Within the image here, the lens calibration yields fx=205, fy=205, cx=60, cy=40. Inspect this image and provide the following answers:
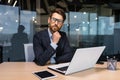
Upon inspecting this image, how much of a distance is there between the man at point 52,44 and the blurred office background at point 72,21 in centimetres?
382

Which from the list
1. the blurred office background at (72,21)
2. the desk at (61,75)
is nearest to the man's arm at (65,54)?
the desk at (61,75)

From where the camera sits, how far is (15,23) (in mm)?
6250

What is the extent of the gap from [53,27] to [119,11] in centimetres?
631

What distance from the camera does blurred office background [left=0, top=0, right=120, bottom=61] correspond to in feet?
20.1

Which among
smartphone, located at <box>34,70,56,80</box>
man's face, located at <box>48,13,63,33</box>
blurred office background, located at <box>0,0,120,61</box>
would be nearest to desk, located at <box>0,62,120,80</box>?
smartphone, located at <box>34,70,56,80</box>

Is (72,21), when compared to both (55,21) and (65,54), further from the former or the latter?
(55,21)

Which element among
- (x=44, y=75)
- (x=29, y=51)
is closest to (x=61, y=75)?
(x=44, y=75)

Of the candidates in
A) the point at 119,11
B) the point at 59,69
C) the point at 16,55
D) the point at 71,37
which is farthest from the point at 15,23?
the point at 59,69

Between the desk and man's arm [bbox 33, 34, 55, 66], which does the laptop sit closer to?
the desk

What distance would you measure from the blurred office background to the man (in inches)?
150

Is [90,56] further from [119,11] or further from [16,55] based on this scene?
[119,11]

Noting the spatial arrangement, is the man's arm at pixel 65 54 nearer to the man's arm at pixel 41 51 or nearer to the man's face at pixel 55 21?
the man's arm at pixel 41 51

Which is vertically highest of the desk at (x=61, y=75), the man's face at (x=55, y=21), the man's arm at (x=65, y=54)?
the man's face at (x=55, y=21)

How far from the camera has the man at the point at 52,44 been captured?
78.0 inches
